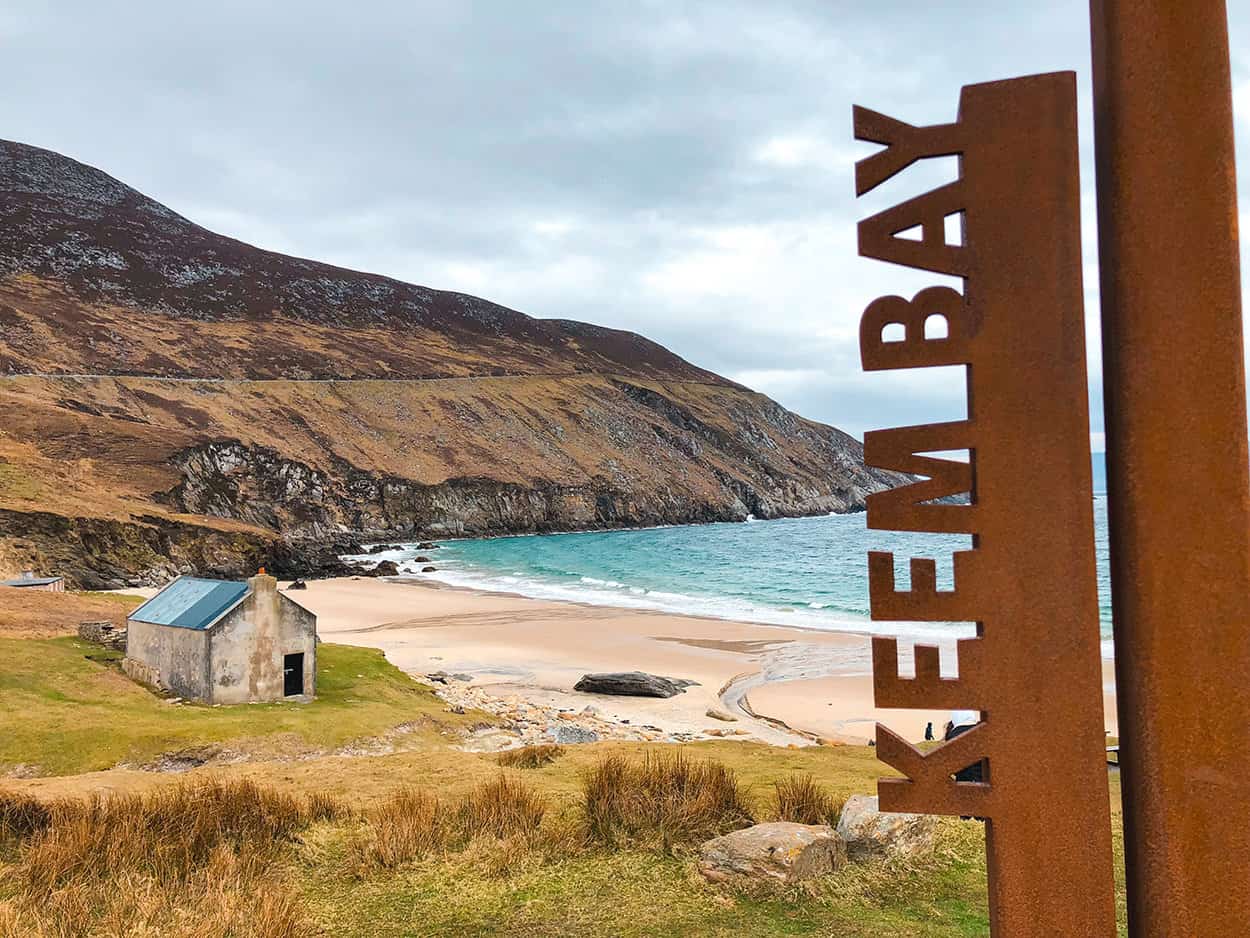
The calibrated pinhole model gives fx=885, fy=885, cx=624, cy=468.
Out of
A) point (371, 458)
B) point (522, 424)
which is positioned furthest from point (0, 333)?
point (522, 424)

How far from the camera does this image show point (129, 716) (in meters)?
13.9

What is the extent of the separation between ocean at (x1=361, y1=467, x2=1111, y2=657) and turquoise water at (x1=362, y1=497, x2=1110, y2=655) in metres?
0.08

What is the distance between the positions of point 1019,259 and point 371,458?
89.1m

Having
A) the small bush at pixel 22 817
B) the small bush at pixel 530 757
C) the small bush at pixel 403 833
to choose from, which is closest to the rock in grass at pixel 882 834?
the small bush at pixel 403 833

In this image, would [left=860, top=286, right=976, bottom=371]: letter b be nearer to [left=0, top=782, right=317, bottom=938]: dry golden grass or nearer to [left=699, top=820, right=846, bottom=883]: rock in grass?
[left=699, top=820, right=846, bottom=883]: rock in grass

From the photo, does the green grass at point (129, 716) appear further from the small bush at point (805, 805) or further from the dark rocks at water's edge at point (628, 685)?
the small bush at point (805, 805)

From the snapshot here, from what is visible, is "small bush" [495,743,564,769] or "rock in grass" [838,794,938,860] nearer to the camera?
"rock in grass" [838,794,938,860]

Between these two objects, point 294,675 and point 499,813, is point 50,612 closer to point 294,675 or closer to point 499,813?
point 294,675

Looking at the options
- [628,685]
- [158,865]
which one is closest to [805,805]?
[158,865]

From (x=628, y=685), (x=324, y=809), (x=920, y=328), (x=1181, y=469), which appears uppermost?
(x=920, y=328)

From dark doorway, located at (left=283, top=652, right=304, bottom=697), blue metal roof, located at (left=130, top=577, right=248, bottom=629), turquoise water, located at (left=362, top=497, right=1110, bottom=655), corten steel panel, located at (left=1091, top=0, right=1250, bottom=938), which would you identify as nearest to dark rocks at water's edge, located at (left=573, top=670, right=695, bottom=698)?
turquoise water, located at (left=362, top=497, right=1110, bottom=655)

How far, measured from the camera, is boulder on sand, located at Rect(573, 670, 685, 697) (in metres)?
22.4

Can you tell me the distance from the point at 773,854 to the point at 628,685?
16.7m

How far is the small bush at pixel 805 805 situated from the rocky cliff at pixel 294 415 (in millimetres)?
38936
